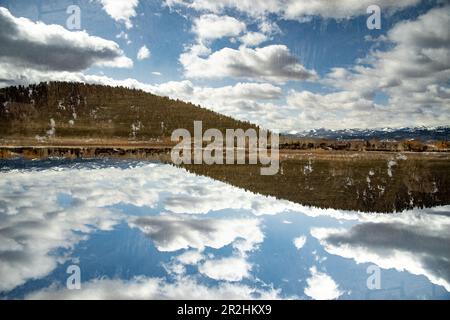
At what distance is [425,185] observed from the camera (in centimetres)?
2042

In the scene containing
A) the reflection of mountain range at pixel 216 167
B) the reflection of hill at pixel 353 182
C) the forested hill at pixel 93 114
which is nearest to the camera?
the reflection of hill at pixel 353 182

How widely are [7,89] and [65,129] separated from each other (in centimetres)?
3393

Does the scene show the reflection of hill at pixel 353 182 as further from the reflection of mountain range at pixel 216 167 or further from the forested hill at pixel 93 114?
the forested hill at pixel 93 114

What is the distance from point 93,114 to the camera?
112 m

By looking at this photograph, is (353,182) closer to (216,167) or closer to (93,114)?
(216,167)

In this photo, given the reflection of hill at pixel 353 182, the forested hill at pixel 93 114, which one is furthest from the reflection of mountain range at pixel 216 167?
the forested hill at pixel 93 114

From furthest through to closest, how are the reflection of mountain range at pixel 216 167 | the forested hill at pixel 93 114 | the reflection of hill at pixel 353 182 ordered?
the forested hill at pixel 93 114
the reflection of mountain range at pixel 216 167
the reflection of hill at pixel 353 182

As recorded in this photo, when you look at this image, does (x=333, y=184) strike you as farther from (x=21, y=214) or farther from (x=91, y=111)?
(x=91, y=111)

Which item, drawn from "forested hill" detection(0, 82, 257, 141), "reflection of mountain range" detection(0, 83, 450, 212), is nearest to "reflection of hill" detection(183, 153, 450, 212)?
"reflection of mountain range" detection(0, 83, 450, 212)

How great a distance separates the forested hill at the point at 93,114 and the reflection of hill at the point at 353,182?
2647 inches

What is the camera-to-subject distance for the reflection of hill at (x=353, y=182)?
1612cm

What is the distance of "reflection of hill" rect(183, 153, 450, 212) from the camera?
1612 centimetres

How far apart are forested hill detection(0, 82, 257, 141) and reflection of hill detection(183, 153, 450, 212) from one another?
67237 millimetres

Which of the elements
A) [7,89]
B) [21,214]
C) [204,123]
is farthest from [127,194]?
[7,89]
